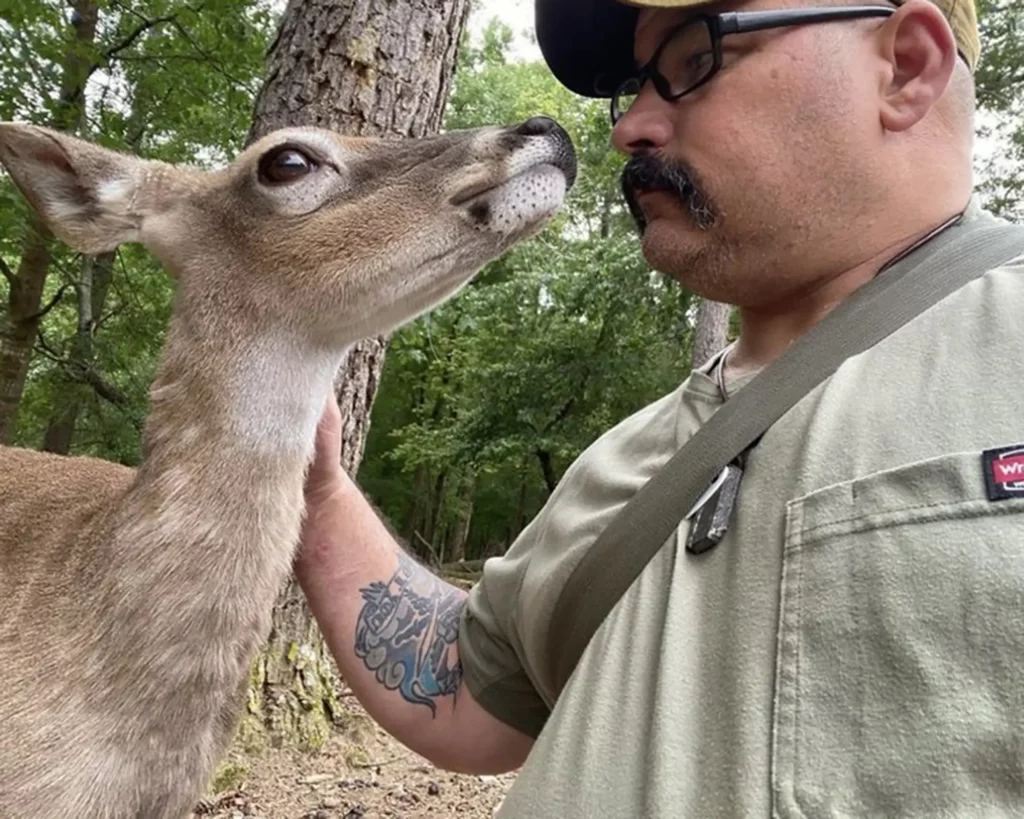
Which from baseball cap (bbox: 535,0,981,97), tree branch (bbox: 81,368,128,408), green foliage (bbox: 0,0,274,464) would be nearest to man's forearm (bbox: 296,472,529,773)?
baseball cap (bbox: 535,0,981,97)

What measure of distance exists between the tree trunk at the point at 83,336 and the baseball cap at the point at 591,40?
23.5ft

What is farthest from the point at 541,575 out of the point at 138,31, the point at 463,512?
the point at 463,512

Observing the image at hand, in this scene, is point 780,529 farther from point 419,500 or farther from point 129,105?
point 419,500

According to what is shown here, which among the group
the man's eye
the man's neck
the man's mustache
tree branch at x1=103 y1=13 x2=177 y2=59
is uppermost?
tree branch at x1=103 y1=13 x2=177 y2=59

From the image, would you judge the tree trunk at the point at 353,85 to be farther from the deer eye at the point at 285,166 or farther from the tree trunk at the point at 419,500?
the tree trunk at the point at 419,500

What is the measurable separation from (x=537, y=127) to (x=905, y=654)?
172cm

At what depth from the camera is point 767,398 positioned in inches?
65.3

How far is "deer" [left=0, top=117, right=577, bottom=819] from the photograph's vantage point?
2207 mm

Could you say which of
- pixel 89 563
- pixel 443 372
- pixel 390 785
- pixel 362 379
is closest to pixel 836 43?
pixel 89 563

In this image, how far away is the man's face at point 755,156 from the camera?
1.91 meters

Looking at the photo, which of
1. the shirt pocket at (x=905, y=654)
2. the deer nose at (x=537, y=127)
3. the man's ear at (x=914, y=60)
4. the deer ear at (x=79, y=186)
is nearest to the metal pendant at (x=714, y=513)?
the shirt pocket at (x=905, y=654)

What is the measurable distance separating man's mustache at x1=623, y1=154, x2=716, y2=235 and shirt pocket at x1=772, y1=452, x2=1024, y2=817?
2.75 ft

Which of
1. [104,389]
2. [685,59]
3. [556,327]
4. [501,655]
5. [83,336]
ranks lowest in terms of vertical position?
[501,655]

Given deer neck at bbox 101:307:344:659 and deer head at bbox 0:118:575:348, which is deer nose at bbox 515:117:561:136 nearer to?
deer head at bbox 0:118:575:348
